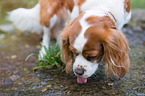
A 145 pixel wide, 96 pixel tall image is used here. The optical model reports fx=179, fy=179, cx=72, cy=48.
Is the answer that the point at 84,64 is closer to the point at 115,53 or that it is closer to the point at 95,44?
the point at 95,44

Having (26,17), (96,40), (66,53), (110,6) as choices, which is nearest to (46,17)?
(26,17)

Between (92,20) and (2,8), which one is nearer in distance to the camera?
(92,20)

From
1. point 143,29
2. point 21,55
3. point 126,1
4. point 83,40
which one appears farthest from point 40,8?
point 143,29

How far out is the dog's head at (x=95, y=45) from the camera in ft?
6.18

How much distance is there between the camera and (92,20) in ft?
6.47

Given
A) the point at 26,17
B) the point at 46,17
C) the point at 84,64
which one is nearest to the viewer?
the point at 84,64

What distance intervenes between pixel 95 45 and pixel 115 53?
331 millimetres

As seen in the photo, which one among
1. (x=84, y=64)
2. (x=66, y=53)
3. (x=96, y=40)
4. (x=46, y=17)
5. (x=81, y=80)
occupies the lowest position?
(x=81, y=80)

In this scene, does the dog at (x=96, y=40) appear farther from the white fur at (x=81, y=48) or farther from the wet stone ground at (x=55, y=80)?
the wet stone ground at (x=55, y=80)

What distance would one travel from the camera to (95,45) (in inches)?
74.5

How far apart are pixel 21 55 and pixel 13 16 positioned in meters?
0.90

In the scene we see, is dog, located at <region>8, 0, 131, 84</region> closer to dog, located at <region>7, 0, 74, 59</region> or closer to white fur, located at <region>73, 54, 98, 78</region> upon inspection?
white fur, located at <region>73, 54, 98, 78</region>

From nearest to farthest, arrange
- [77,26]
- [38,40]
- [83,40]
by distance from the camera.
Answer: [83,40], [77,26], [38,40]

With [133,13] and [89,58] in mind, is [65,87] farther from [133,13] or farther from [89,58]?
[133,13]
